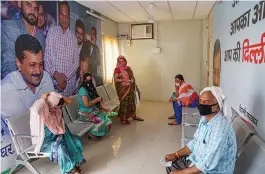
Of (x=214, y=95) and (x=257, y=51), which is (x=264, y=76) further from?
(x=214, y=95)

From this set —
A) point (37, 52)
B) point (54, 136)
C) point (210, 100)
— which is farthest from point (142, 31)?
point (210, 100)

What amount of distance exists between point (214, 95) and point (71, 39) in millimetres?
3401

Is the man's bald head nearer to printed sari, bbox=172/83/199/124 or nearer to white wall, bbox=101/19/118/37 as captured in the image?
printed sari, bbox=172/83/199/124

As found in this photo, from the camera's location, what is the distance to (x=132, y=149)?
353cm

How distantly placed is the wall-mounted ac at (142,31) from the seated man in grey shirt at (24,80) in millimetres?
4295

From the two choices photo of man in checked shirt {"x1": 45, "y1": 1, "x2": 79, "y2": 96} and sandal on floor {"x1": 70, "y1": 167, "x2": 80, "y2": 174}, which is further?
photo of man in checked shirt {"x1": 45, "y1": 1, "x2": 79, "y2": 96}

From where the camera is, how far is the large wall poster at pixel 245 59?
2.00 m

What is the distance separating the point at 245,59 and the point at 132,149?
2.16 meters

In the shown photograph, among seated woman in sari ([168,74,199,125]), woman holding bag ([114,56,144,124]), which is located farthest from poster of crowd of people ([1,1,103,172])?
seated woman in sari ([168,74,199,125])

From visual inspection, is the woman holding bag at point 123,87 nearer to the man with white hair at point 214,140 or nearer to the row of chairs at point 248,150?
the row of chairs at point 248,150

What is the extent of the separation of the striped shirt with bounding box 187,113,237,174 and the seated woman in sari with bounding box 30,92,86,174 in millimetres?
1629

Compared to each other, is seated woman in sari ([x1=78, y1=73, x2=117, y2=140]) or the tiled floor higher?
seated woman in sari ([x1=78, y1=73, x2=117, y2=140])

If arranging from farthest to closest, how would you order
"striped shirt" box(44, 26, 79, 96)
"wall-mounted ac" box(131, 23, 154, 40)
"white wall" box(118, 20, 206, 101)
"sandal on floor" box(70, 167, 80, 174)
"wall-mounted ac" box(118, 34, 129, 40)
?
"wall-mounted ac" box(118, 34, 129, 40) → "wall-mounted ac" box(131, 23, 154, 40) → "white wall" box(118, 20, 206, 101) → "striped shirt" box(44, 26, 79, 96) → "sandal on floor" box(70, 167, 80, 174)

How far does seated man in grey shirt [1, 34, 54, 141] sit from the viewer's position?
2811 millimetres
